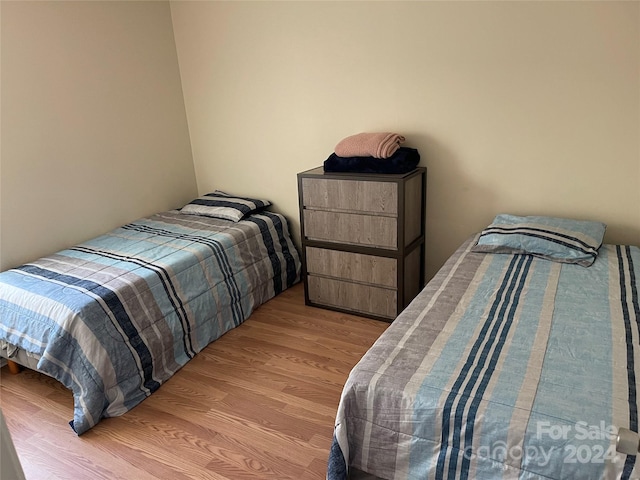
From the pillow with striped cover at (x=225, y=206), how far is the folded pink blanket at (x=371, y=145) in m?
0.89

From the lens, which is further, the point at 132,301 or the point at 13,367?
the point at 13,367

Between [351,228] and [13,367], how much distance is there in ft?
6.66

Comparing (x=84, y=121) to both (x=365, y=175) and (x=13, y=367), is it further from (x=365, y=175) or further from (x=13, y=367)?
(x=365, y=175)

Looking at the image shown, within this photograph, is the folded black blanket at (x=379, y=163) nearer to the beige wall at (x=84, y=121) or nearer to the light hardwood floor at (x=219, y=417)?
the light hardwood floor at (x=219, y=417)

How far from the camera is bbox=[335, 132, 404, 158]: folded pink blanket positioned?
257cm

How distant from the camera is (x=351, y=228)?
8.96 ft

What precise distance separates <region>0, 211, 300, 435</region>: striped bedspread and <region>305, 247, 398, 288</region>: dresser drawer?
1.35 feet

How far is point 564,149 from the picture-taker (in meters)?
2.45

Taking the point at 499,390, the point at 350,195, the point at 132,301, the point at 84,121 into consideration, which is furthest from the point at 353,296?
the point at 84,121

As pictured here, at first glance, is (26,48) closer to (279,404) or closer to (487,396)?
(279,404)

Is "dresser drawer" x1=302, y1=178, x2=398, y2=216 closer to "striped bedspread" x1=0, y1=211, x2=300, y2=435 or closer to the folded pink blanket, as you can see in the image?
the folded pink blanket

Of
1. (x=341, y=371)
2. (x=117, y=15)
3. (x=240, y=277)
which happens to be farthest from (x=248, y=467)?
(x=117, y=15)

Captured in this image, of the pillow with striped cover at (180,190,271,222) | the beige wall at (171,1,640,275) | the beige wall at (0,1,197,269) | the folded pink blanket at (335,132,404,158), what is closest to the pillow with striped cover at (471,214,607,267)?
the beige wall at (171,1,640,275)

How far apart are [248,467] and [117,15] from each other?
9.57ft
